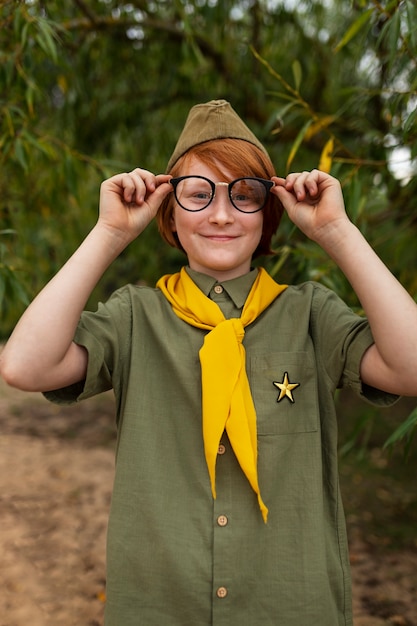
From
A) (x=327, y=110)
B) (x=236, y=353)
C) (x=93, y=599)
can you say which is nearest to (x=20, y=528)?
(x=93, y=599)

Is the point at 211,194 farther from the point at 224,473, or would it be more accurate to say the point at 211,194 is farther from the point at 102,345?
the point at 224,473

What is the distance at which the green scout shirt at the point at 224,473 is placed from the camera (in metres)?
1.31

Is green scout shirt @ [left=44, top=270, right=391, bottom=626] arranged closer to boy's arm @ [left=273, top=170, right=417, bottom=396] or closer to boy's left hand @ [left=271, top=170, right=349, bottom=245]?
boy's arm @ [left=273, top=170, right=417, bottom=396]

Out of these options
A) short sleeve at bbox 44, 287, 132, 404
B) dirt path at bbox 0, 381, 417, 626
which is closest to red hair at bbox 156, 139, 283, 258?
short sleeve at bbox 44, 287, 132, 404

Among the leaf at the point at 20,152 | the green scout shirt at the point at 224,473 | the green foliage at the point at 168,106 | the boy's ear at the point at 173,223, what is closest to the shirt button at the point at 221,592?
the green scout shirt at the point at 224,473

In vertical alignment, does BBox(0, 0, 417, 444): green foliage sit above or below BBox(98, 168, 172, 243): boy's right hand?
above

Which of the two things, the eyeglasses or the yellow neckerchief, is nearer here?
the yellow neckerchief

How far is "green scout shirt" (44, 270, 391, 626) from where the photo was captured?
4.30 feet

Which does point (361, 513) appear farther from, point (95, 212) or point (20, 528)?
point (95, 212)

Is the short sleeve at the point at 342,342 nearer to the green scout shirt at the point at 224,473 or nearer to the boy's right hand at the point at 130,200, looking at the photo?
the green scout shirt at the point at 224,473

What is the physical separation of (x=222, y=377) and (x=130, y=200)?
454 mm

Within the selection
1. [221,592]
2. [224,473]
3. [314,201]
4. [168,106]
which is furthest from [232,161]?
[168,106]

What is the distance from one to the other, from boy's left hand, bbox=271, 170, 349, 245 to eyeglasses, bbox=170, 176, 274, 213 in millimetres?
42

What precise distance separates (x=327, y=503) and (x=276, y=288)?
0.52 m
